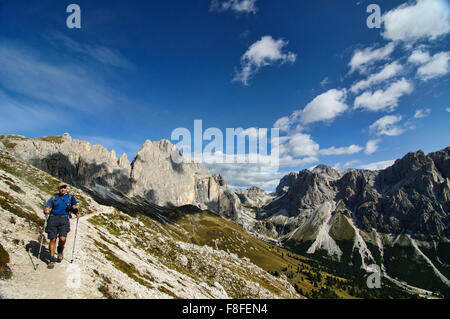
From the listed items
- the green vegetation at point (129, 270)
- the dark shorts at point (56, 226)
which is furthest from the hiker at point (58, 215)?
the green vegetation at point (129, 270)

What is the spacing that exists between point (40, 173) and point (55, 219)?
2451 inches

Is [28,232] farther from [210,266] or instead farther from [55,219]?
[210,266]

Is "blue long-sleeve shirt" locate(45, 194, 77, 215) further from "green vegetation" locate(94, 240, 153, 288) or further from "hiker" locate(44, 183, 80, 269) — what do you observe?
"green vegetation" locate(94, 240, 153, 288)

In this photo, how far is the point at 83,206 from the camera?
55.3 metres

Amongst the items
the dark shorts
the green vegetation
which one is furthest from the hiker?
the green vegetation

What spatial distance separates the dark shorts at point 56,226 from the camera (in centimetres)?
1781

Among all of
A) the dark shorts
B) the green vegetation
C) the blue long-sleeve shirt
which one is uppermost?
the blue long-sleeve shirt

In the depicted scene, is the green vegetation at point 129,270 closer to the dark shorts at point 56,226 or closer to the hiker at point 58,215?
the hiker at point 58,215

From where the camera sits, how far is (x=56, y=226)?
59.2 feet

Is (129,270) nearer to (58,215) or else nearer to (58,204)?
(58,215)

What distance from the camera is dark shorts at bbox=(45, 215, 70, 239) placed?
1781 cm

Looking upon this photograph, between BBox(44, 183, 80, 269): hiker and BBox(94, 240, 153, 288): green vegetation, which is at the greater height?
BBox(44, 183, 80, 269): hiker
